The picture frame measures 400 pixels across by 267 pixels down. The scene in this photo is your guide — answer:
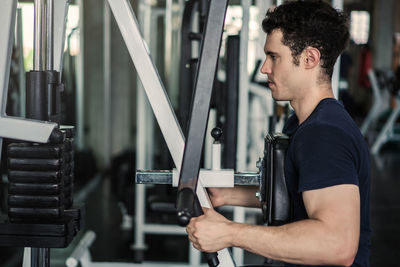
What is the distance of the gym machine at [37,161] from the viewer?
52.8 inches

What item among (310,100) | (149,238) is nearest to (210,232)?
(310,100)

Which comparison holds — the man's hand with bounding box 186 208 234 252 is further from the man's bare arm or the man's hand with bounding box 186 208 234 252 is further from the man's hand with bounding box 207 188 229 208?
the man's hand with bounding box 207 188 229 208

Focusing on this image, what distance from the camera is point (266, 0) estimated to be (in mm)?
4047

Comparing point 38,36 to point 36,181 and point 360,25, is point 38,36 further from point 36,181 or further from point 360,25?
point 360,25

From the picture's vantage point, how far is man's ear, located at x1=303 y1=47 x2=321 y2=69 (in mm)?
1332

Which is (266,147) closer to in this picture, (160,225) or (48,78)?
(48,78)

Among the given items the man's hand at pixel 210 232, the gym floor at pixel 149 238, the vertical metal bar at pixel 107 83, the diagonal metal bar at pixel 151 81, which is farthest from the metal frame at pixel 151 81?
the vertical metal bar at pixel 107 83

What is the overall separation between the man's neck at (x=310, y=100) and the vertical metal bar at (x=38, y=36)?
688 millimetres

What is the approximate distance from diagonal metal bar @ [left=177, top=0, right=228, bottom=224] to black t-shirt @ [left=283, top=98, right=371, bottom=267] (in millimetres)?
258

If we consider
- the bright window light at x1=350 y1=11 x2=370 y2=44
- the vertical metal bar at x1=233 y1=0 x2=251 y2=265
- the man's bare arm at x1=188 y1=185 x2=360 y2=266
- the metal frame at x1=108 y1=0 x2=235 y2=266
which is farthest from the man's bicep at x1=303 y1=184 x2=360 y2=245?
the bright window light at x1=350 y1=11 x2=370 y2=44

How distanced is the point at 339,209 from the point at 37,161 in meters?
0.75

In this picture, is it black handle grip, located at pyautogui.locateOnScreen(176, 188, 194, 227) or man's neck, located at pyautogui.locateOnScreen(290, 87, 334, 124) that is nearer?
black handle grip, located at pyautogui.locateOnScreen(176, 188, 194, 227)

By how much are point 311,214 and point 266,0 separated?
3.08 metres

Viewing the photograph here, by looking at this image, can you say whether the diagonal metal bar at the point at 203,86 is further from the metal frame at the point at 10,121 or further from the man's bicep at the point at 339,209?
the metal frame at the point at 10,121
